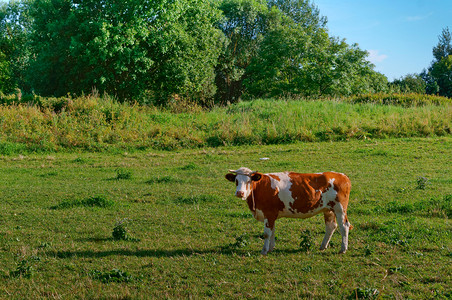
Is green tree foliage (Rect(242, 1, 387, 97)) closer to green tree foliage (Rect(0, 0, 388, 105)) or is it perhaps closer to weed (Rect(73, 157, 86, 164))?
green tree foliage (Rect(0, 0, 388, 105))

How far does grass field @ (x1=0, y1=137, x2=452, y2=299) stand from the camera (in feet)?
19.5

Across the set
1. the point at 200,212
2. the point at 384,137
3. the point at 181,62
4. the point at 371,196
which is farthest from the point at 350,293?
the point at 181,62

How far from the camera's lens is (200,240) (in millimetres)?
7934

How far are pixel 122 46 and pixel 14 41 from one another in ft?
98.1

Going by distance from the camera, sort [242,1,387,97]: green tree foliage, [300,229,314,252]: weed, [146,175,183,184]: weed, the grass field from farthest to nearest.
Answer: [242,1,387,97]: green tree foliage, [146,175,183,184]: weed, [300,229,314,252]: weed, the grass field

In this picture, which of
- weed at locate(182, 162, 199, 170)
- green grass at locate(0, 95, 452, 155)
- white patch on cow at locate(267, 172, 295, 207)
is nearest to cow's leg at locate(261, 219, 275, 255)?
white patch on cow at locate(267, 172, 295, 207)

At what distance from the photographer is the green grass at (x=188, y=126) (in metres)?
19.6

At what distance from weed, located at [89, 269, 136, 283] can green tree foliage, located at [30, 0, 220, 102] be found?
22.2 m

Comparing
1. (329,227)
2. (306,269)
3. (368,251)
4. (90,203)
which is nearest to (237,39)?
(90,203)

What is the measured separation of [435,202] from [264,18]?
45.6m

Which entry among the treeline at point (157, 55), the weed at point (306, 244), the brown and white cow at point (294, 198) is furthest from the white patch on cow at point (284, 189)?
the treeline at point (157, 55)

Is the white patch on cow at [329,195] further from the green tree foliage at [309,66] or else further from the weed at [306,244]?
the green tree foliage at [309,66]

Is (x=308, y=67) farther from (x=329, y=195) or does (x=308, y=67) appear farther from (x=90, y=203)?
(x=329, y=195)

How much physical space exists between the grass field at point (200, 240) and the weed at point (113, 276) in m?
0.02
